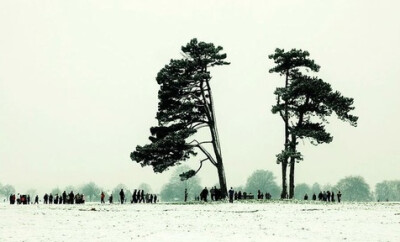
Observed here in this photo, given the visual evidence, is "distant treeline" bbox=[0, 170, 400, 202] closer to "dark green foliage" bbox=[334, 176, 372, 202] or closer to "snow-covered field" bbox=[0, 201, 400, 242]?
"dark green foliage" bbox=[334, 176, 372, 202]

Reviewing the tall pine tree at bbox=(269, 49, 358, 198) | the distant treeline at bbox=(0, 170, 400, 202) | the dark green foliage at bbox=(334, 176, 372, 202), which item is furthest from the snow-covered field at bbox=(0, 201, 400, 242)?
the dark green foliage at bbox=(334, 176, 372, 202)

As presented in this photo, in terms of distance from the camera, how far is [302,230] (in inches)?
696

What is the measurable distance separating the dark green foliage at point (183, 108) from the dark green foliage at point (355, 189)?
11687 cm

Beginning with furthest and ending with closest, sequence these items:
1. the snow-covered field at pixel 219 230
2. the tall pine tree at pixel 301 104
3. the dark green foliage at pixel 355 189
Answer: the dark green foliage at pixel 355 189
the tall pine tree at pixel 301 104
the snow-covered field at pixel 219 230

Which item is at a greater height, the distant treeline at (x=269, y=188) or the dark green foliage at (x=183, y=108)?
the dark green foliage at (x=183, y=108)

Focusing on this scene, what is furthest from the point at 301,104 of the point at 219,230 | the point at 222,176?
the point at 219,230

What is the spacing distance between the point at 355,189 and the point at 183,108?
406 ft

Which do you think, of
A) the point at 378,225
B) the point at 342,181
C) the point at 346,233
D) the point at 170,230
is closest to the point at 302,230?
the point at 346,233

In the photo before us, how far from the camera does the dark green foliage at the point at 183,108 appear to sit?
3981 centimetres

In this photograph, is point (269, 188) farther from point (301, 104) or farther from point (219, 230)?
point (219, 230)

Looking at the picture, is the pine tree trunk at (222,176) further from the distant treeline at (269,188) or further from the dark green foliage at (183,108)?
the distant treeline at (269,188)

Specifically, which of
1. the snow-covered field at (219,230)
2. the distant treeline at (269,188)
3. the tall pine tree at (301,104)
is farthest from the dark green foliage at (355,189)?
the snow-covered field at (219,230)

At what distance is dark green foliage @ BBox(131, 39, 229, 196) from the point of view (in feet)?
131

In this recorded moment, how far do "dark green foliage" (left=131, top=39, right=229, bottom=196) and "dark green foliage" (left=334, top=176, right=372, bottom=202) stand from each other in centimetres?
11687
